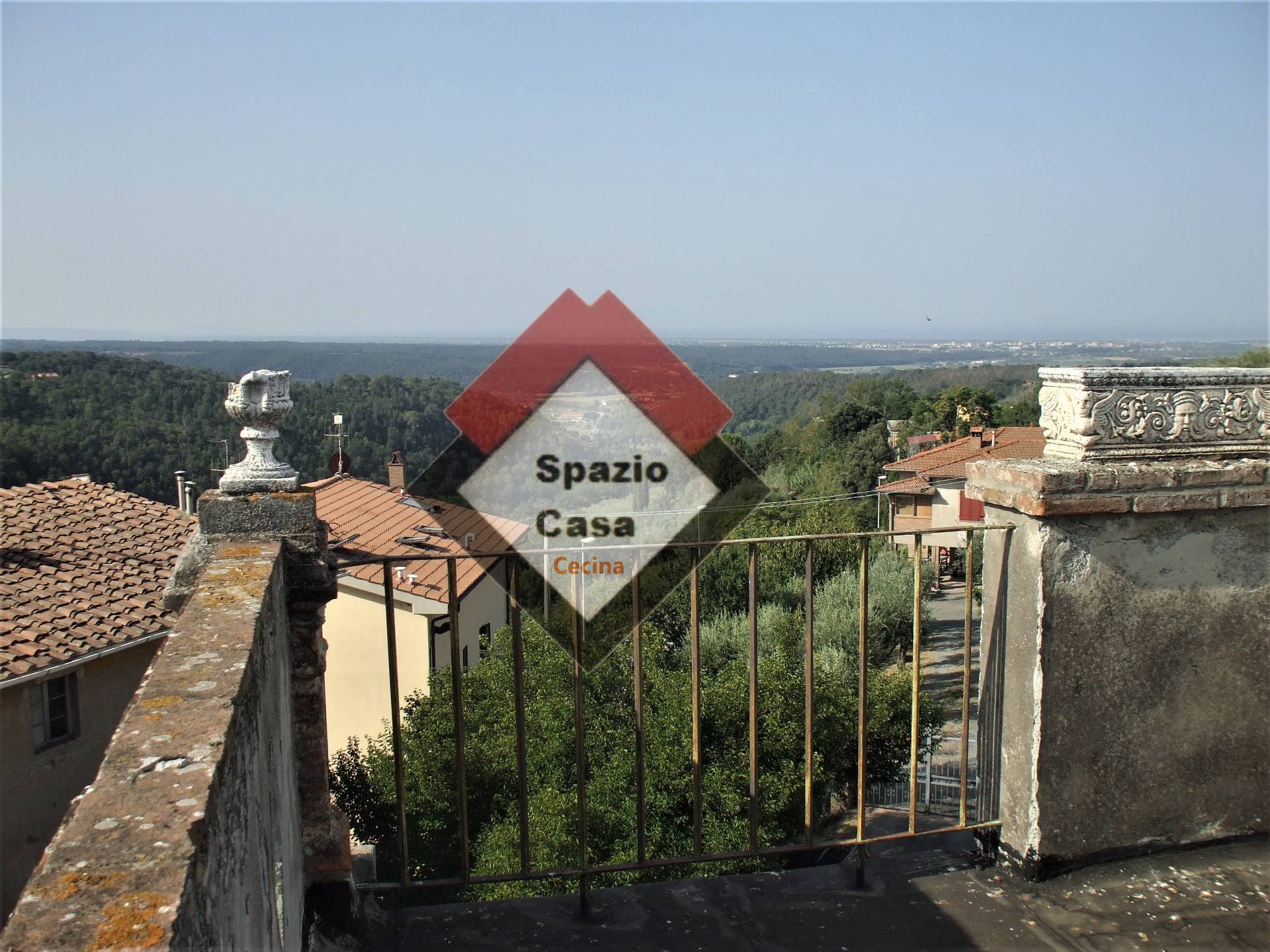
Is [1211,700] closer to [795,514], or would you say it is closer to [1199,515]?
[1199,515]

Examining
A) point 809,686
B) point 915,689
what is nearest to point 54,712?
point 809,686

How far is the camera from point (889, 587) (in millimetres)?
18938

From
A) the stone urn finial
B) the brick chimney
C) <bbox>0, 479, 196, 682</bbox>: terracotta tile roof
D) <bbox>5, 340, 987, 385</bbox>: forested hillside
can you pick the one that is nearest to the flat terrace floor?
the stone urn finial

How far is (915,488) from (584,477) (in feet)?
67.0

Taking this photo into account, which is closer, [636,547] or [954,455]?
[636,547]

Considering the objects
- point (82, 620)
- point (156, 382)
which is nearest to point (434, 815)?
point (82, 620)

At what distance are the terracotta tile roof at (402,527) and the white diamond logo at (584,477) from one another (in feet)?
1.49

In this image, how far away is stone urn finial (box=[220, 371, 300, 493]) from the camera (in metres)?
2.54

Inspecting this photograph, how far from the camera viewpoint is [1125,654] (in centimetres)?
302

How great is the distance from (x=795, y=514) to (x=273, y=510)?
94.9 feet

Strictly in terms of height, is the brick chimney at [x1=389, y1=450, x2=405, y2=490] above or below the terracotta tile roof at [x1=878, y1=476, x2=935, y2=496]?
above

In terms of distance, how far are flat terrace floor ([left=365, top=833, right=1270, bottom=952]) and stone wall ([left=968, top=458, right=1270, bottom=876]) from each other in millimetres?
132

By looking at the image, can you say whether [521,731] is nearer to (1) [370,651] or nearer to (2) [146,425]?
(1) [370,651]

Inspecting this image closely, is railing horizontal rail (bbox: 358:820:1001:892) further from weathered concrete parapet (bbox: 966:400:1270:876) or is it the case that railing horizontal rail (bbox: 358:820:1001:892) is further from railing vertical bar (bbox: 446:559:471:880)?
weathered concrete parapet (bbox: 966:400:1270:876)
